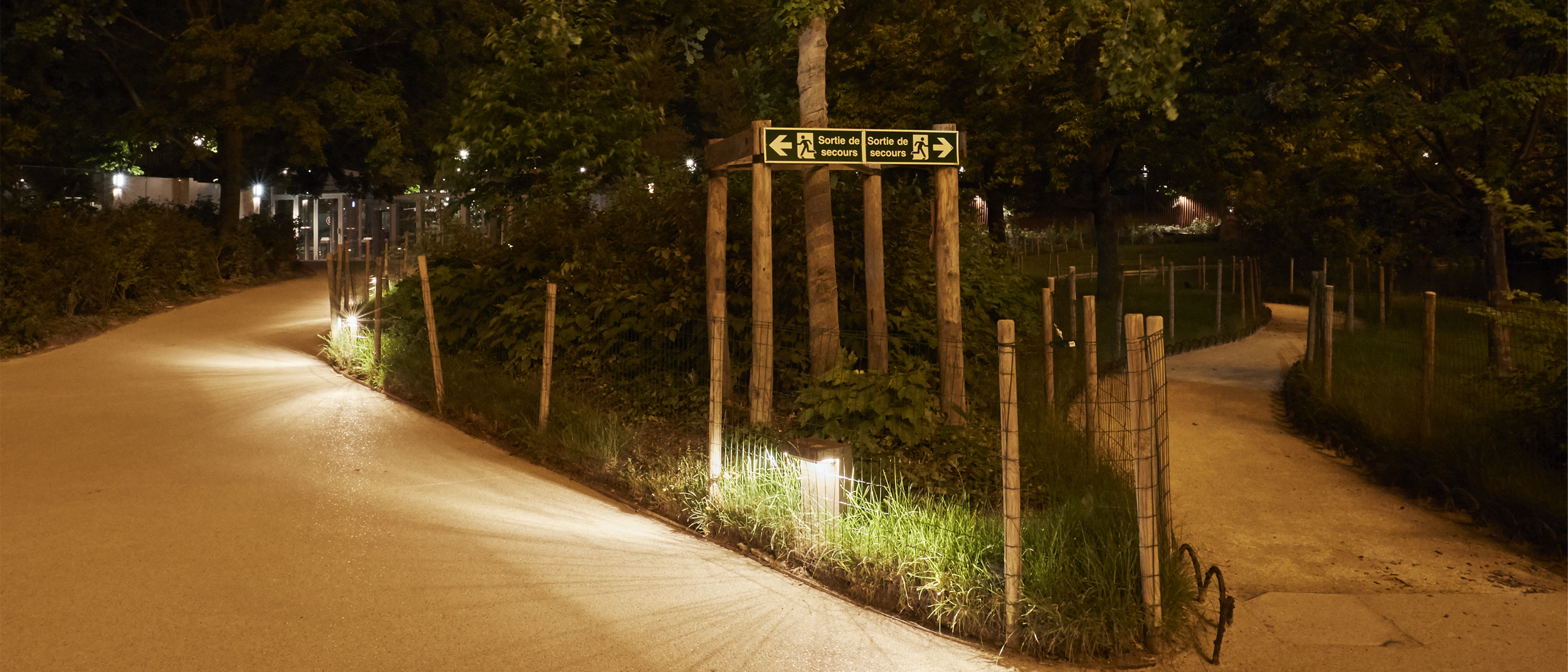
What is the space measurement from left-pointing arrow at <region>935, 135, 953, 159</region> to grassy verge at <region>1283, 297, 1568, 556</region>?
4081mm

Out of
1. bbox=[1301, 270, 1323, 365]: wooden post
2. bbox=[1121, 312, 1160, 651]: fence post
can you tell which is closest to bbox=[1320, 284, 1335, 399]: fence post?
bbox=[1301, 270, 1323, 365]: wooden post

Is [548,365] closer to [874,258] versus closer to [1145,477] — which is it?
[874,258]

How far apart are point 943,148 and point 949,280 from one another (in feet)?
3.11

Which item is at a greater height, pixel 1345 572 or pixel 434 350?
pixel 434 350

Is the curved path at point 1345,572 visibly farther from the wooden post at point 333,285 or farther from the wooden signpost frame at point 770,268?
the wooden post at point 333,285

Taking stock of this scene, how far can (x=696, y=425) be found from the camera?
9.87 m

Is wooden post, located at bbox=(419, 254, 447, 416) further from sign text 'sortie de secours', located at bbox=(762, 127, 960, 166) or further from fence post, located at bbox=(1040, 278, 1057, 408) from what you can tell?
fence post, located at bbox=(1040, 278, 1057, 408)

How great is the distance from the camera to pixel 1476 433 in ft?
28.8

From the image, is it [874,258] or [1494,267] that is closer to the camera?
[874,258]

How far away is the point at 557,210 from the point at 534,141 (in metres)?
1.88

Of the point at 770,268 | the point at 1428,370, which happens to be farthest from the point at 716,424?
the point at 1428,370

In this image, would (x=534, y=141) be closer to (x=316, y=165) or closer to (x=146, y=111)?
(x=146, y=111)

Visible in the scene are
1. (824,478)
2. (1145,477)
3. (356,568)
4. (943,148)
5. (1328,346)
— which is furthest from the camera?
(1328,346)

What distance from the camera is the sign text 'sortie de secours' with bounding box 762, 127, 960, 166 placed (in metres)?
8.16
